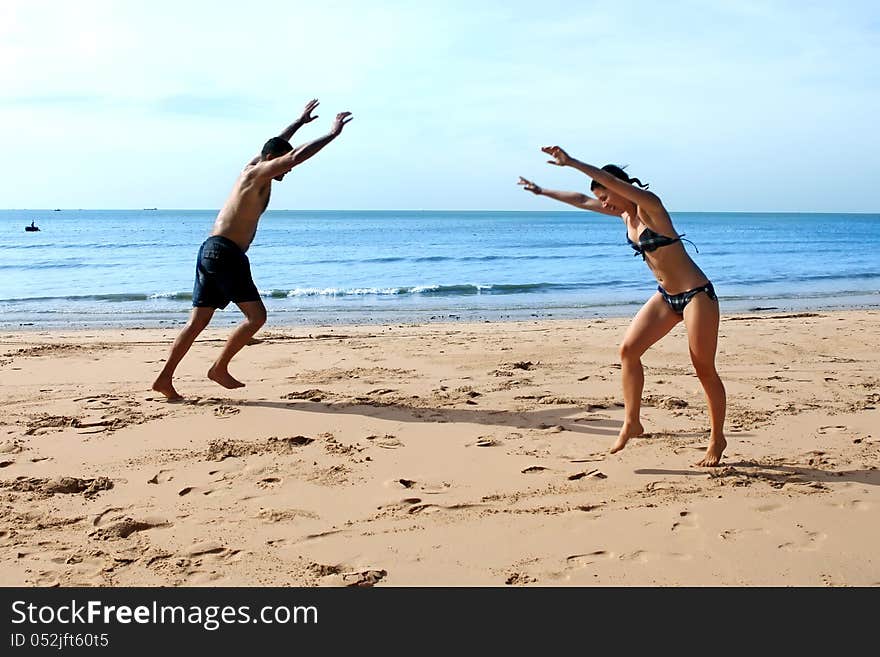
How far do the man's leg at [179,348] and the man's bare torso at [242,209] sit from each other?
1.98 ft

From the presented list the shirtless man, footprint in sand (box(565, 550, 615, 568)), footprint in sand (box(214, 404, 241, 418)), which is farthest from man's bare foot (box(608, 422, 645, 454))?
the shirtless man

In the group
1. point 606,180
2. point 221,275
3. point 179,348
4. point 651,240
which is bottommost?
point 179,348

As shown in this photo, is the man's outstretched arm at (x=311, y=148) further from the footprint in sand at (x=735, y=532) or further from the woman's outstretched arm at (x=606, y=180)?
the footprint in sand at (x=735, y=532)

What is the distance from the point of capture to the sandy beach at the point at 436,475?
131 inches

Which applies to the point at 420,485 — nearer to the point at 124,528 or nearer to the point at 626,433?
the point at 626,433

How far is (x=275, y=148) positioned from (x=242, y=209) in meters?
0.53

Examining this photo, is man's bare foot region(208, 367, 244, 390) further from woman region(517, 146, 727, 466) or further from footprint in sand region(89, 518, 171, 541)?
woman region(517, 146, 727, 466)

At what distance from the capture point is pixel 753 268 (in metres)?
24.6

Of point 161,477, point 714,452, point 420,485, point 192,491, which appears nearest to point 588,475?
point 714,452

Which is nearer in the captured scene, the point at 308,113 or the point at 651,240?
the point at 651,240

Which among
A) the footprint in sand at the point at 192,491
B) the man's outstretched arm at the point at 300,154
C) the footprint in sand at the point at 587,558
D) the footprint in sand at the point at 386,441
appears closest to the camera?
the footprint in sand at the point at 587,558

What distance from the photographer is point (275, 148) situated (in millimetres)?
6000

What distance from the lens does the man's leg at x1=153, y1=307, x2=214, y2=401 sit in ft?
20.2

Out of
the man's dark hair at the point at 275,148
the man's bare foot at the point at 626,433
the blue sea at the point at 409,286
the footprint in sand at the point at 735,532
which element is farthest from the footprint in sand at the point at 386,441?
the blue sea at the point at 409,286
